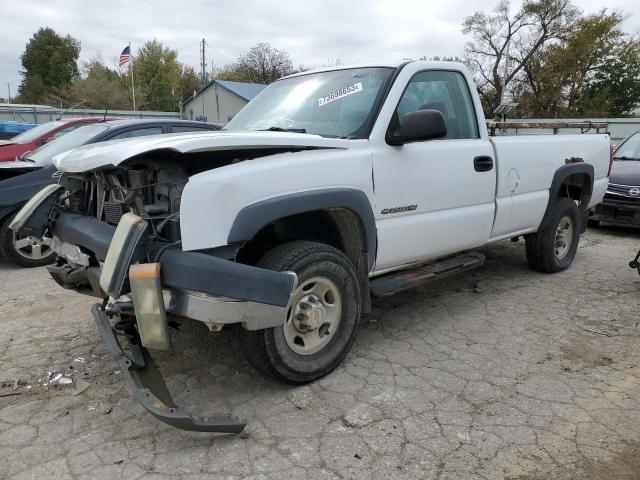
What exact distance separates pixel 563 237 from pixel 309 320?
387 cm

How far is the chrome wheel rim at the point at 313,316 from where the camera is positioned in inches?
120

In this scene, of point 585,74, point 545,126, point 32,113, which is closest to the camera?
point 545,126

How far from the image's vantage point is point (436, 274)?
399 centimetres

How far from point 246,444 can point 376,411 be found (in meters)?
0.75

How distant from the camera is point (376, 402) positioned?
3.00 m

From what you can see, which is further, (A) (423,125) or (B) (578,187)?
(B) (578,187)

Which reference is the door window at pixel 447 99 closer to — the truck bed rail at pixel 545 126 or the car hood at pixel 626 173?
the truck bed rail at pixel 545 126

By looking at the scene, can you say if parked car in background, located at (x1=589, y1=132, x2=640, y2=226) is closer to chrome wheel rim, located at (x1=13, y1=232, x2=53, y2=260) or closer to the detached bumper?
the detached bumper

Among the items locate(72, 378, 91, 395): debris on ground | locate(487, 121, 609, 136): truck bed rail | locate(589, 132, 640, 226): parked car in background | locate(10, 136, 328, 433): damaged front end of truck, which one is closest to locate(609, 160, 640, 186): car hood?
locate(589, 132, 640, 226): parked car in background

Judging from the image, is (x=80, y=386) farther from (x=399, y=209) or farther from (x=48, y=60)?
(x=48, y=60)

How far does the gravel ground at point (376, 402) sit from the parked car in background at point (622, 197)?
12.2ft

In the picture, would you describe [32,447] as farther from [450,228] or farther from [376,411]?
[450,228]

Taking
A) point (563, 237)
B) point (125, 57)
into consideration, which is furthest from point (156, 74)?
point (563, 237)

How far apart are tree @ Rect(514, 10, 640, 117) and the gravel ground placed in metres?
37.0
